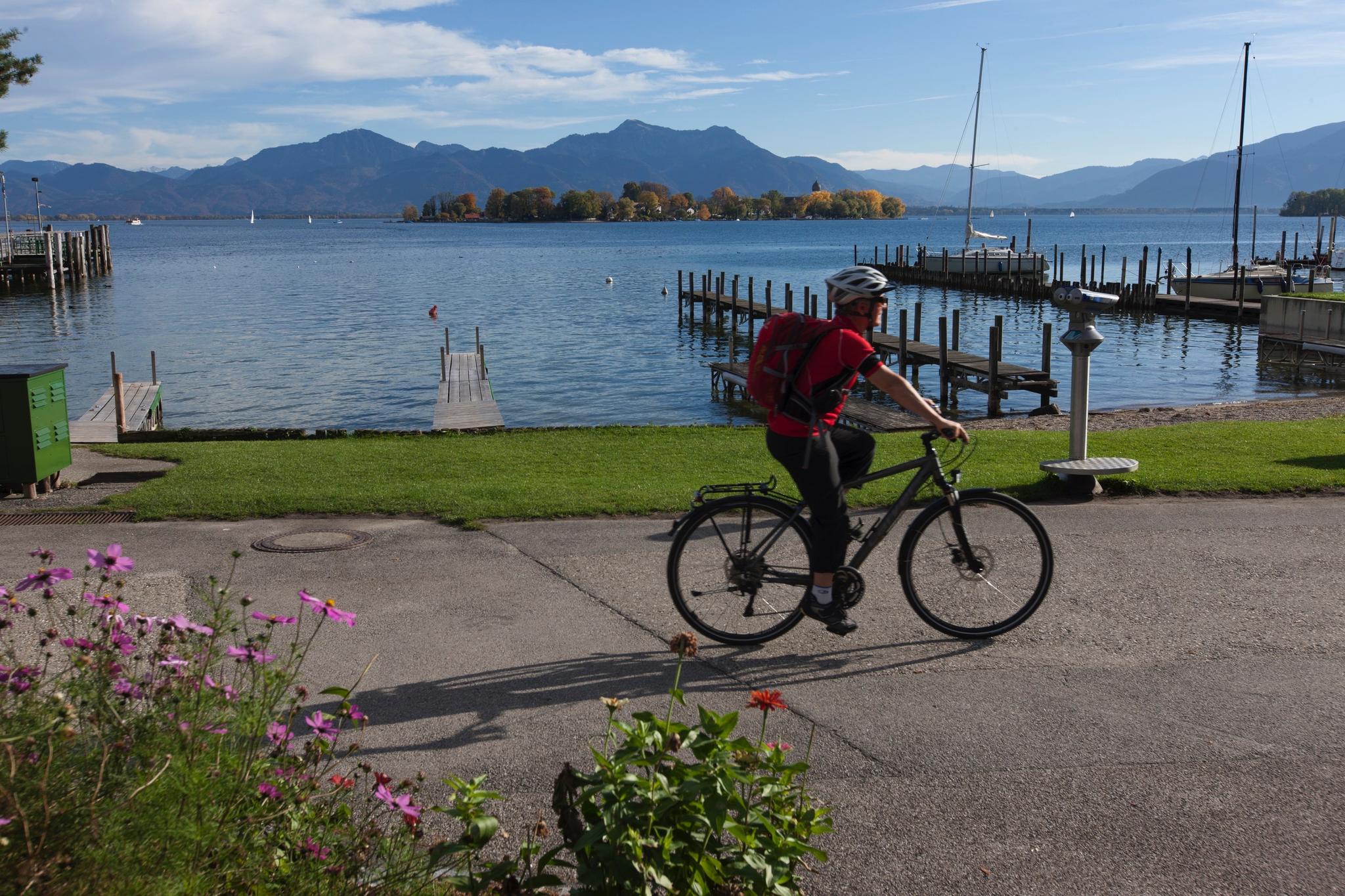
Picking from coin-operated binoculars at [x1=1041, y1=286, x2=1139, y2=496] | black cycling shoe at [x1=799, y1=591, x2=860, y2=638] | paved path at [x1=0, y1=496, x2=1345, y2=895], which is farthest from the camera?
coin-operated binoculars at [x1=1041, y1=286, x2=1139, y2=496]

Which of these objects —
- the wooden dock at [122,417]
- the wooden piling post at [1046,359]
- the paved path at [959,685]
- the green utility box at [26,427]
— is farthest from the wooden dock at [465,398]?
the wooden piling post at [1046,359]

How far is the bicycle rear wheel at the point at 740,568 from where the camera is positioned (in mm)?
5719

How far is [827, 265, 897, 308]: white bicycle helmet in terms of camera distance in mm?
5305

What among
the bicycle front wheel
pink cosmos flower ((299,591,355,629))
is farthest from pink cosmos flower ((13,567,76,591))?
the bicycle front wheel

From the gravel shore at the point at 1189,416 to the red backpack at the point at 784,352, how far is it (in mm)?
12655

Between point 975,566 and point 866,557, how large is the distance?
1.96 feet

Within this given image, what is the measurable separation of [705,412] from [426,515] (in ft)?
62.8

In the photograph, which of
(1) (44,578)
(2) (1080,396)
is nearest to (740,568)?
(1) (44,578)

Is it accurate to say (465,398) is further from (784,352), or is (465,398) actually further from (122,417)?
(784,352)

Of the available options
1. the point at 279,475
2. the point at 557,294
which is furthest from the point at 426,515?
the point at 557,294

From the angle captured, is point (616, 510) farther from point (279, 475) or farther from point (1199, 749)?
point (1199, 749)

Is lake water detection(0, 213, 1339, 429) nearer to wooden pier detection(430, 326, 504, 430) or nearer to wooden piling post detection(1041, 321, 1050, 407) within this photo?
wooden pier detection(430, 326, 504, 430)

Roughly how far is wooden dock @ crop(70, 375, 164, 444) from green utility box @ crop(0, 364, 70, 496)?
845 cm

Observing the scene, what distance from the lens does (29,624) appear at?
19.7 feet
